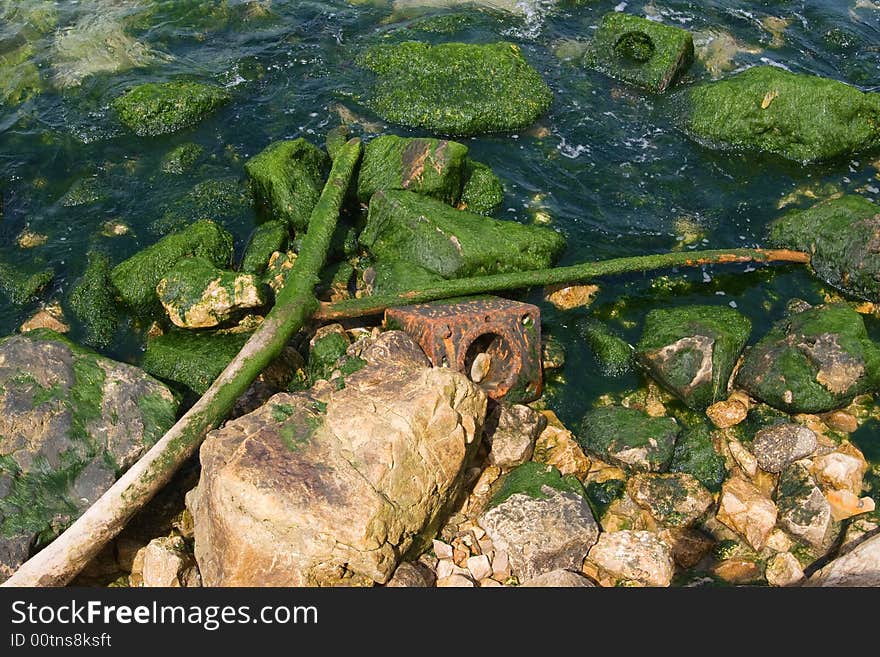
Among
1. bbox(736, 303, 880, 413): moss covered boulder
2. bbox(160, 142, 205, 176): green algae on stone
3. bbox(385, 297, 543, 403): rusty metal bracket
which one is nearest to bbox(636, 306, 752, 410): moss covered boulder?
bbox(736, 303, 880, 413): moss covered boulder

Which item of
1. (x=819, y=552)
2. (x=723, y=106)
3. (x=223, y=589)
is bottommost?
(x=819, y=552)

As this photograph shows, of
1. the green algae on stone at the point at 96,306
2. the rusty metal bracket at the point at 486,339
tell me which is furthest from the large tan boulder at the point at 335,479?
the green algae on stone at the point at 96,306

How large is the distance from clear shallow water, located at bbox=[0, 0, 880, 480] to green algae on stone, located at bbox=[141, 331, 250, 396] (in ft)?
1.53

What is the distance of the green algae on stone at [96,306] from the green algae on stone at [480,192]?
4.64 m

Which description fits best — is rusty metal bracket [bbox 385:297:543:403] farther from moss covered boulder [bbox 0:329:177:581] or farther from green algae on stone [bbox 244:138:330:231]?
moss covered boulder [bbox 0:329:177:581]

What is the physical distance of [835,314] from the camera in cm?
820

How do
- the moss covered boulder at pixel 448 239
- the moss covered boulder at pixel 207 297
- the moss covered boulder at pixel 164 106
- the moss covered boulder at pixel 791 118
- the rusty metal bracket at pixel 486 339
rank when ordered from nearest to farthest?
the rusty metal bracket at pixel 486 339
the moss covered boulder at pixel 207 297
the moss covered boulder at pixel 448 239
the moss covered boulder at pixel 791 118
the moss covered boulder at pixel 164 106

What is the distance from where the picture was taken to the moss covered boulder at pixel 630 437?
724 centimetres

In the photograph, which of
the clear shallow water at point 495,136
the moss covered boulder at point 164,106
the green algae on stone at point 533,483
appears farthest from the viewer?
the moss covered boulder at point 164,106

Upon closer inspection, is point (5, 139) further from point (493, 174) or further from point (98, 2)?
point (493, 174)

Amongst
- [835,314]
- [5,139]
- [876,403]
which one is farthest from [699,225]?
[5,139]

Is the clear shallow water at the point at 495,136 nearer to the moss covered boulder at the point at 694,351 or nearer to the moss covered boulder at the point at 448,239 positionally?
the moss covered boulder at the point at 694,351

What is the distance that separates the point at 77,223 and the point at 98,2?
7.07 meters

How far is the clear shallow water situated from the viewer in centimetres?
931
